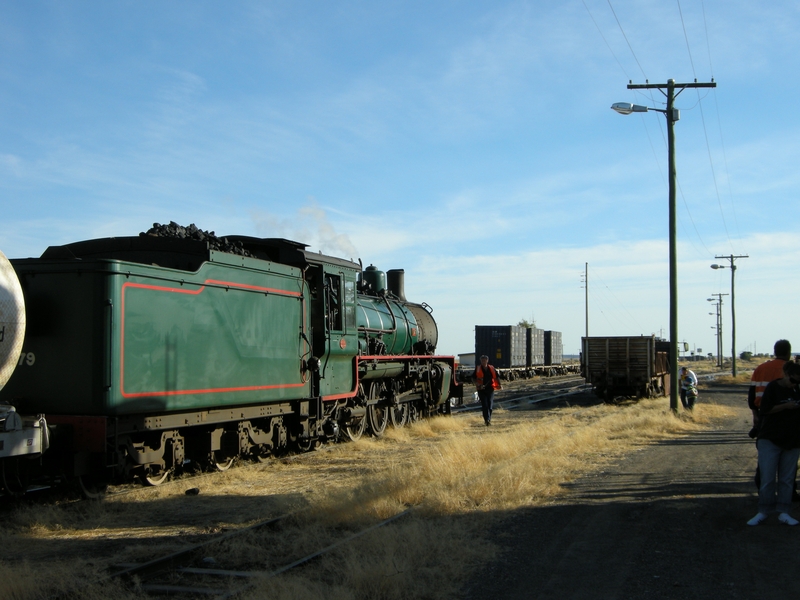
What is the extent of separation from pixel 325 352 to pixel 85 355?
492 cm

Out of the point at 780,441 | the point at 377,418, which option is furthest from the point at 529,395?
the point at 780,441

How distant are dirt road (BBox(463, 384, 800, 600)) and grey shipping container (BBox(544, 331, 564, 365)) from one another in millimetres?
37165

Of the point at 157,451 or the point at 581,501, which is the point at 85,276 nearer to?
the point at 157,451

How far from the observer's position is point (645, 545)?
21.4 feet

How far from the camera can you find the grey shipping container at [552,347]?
4698cm

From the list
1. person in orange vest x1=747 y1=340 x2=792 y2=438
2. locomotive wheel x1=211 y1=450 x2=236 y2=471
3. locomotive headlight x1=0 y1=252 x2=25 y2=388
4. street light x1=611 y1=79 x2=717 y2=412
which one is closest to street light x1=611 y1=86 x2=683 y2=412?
street light x1=611 y1=79 x2=717 y2=412

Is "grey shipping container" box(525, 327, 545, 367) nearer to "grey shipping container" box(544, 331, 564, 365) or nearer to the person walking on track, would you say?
"grey shipping container" box(544, 331, 564, 365)

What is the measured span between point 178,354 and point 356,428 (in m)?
6.72

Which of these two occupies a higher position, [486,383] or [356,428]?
[486,383]

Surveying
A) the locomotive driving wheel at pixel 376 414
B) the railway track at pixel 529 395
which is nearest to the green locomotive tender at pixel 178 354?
the locomotive driving wheel at pixel 376 414

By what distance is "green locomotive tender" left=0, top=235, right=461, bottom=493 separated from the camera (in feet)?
25.4

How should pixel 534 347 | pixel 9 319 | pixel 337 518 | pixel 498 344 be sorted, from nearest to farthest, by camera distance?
pixel 9 319 < pixel 337 518 < pixel 498 344 < pixel 534 347

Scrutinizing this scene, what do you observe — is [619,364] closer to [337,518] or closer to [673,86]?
[673,86]

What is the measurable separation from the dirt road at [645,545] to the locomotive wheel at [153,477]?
4671mm
